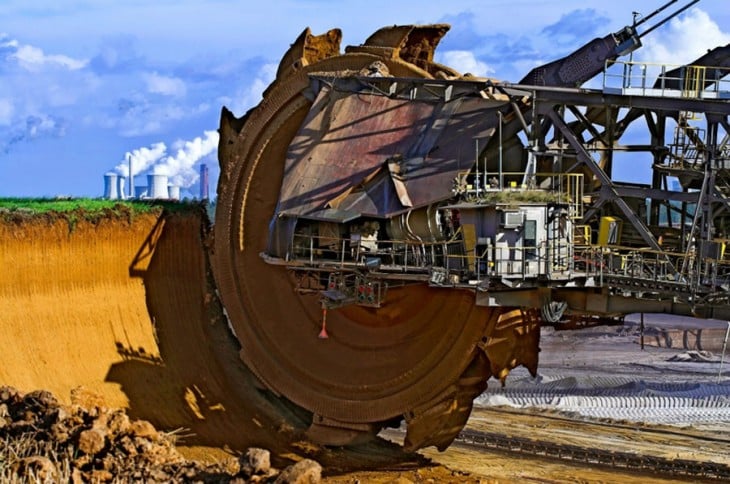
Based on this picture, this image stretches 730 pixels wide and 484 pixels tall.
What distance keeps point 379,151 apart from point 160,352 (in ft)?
24.7

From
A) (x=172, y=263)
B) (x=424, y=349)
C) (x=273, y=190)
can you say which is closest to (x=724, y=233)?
(x=424, y=349)

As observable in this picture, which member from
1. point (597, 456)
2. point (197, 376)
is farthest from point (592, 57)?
point (197, 376)

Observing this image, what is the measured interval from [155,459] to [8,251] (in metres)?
9.09

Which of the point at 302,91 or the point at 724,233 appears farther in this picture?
the point at 302,91

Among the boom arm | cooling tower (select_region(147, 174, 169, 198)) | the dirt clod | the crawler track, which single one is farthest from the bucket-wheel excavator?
cooling tower (select_region(147, 174, 169, 198))

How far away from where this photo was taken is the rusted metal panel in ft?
70.7

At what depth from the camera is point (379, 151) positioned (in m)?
22.6

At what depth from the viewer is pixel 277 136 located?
25.6 m

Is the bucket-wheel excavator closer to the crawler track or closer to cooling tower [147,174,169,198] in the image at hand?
the crawler track

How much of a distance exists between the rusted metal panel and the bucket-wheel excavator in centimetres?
3

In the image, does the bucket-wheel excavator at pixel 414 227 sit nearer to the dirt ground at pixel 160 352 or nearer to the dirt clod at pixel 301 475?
the dirt ground at pixel 160 352

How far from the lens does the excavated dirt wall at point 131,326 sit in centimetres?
2448

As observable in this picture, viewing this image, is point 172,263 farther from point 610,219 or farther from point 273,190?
point 610,219

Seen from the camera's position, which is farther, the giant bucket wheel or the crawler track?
the crawler track
